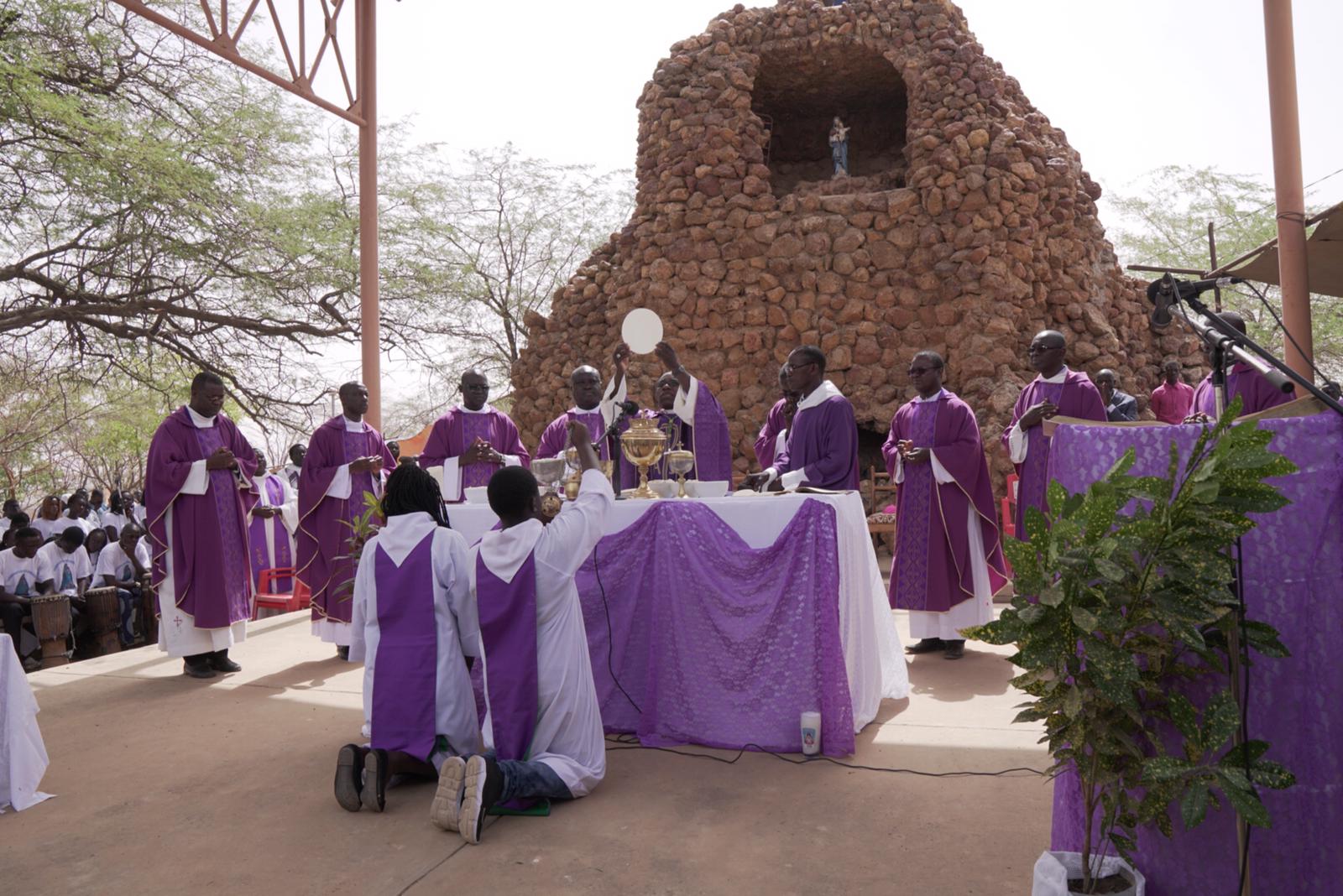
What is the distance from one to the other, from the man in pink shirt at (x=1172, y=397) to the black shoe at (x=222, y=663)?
1027 cm

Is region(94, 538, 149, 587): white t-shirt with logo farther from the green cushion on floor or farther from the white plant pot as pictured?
the white plant pot

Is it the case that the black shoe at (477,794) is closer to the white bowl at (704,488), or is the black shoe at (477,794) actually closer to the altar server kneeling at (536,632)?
the altar server kneeling at (536,632)

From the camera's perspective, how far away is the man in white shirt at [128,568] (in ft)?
32.1

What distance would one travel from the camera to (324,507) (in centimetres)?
714

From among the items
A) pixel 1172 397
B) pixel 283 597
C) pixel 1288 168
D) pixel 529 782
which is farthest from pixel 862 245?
pixel 529 782

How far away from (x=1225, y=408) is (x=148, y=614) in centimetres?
1010

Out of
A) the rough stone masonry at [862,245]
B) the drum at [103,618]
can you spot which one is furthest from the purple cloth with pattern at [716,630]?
the rough stone masonry at [862,245]

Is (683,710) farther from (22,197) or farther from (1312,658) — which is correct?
(22,197)

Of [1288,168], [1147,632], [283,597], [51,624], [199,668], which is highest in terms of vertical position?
[1288,168]

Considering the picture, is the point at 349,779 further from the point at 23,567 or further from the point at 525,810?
the point at 23,567

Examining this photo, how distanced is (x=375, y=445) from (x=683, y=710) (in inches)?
156

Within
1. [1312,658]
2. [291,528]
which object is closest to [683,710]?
[1312,658]

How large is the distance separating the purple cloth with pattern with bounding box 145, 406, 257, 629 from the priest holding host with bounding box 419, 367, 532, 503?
1.41m

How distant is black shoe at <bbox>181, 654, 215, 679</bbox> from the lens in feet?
21.4
